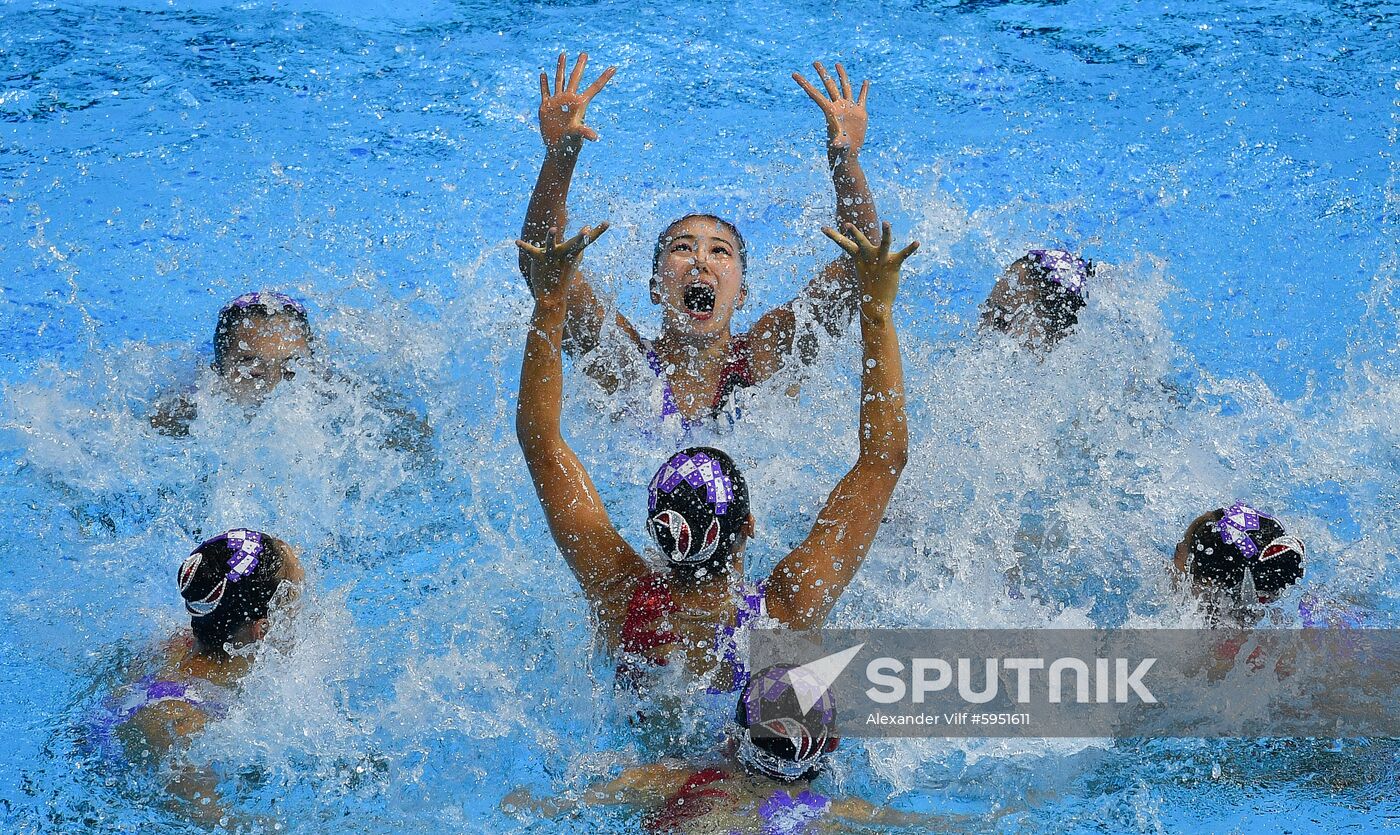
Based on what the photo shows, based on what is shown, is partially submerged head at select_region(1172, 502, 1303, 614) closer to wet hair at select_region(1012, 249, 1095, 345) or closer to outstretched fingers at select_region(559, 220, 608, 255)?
wet hair at select_region(1012, 249, 1095, 345)

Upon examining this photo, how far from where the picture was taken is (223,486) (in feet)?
14.9

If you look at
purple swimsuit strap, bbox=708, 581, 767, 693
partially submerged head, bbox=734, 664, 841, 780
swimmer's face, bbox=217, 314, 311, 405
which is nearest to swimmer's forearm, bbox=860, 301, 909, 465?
purple swimsuit strap, bbox=708, 581, 767, 693

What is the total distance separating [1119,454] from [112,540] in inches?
149

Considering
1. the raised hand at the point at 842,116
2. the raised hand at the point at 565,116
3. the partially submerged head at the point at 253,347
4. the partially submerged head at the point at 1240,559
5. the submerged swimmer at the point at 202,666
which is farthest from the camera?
the partially submerged head at the point at 253,347

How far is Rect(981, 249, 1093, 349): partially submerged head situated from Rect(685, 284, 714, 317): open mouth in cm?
117

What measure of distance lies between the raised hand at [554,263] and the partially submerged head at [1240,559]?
6.53 ft

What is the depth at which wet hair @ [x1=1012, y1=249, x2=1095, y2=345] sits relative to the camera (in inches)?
183

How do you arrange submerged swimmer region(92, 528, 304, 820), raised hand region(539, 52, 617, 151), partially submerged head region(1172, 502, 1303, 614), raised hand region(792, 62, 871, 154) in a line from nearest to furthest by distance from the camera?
submerged swimmer region(92, 528, 304, 820) → partially submerged head region(1172, 502, 1303, 614) → raised hand region(539, 52, 617, 151) → raised hand region(792, 62, 871, 154)

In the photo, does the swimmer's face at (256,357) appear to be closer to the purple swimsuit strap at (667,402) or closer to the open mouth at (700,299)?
the purple swimsuit strap at (667,402)

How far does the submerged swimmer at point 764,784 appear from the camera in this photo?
2.94 m

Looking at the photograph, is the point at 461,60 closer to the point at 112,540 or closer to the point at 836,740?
the point at 112,540

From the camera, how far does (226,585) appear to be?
11.0 feet

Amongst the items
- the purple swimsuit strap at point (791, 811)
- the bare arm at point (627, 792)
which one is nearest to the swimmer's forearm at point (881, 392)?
the purple swimsuit strap at point (791, 811)

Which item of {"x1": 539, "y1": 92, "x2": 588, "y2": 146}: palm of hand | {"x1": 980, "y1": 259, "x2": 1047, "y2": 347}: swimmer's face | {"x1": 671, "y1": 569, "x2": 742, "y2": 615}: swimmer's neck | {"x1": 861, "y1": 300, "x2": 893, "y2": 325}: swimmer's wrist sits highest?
{"x1": 539, "y1": 92, "x2": 588, "y2": 146}: palm of hand
